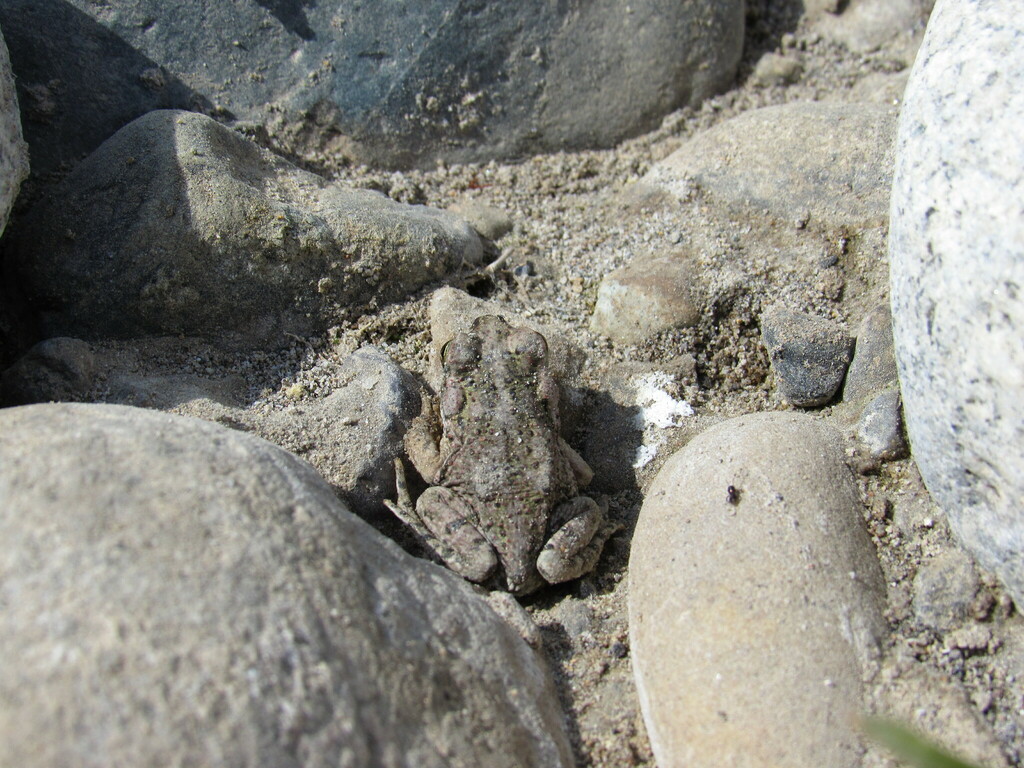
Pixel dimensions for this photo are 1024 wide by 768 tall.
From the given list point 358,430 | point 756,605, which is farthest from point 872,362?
point 358,430

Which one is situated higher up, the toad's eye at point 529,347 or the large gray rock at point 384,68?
the large gray rock at point 384,68

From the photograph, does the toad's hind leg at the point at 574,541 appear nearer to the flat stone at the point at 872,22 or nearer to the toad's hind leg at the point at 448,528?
the toad's hind leg at the point at 448,528

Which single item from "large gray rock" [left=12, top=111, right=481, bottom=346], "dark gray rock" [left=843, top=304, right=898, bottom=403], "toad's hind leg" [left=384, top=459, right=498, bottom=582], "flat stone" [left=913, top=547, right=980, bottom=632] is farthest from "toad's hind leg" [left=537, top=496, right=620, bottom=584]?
"large gray rock" [left=12, top=111, right=481, bottom=346]

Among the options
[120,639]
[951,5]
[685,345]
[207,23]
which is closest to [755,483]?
[685,345]

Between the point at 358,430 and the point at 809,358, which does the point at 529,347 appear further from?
the point at 809,358

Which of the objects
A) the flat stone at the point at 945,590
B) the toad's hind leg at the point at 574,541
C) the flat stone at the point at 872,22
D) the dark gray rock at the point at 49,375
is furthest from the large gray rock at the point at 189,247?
the flat stone at the point at 872,22

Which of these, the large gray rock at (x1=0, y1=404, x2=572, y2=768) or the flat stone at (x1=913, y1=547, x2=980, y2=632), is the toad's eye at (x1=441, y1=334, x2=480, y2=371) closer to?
the large gray rock at (x1=0, y1=404, x2=572, y2=768)

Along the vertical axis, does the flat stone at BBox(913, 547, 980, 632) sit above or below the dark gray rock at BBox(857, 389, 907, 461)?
below
